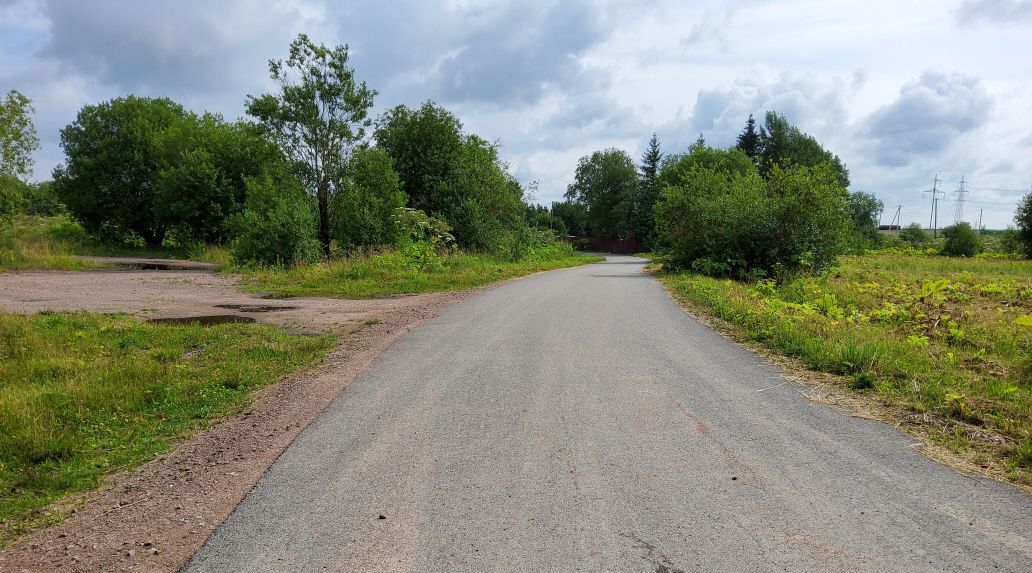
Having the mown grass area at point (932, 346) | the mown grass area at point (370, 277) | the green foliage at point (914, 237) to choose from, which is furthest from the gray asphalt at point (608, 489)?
the green foliage at point (914, 237)

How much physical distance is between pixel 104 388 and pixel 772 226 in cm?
2103

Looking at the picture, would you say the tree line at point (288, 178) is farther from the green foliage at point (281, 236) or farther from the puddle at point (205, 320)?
the puddle at point (205, 320)

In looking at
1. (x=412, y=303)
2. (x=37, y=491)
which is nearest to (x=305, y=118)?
(x=412, y=303)

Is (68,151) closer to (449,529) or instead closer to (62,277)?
(62,277)

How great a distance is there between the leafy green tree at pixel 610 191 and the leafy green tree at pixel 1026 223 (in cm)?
4292

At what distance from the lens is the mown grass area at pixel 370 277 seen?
17203mm

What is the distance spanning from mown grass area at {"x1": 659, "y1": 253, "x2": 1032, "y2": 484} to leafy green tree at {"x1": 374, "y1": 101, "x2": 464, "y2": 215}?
21.1 metres

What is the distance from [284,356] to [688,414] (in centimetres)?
572

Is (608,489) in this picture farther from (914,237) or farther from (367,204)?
(914,237)

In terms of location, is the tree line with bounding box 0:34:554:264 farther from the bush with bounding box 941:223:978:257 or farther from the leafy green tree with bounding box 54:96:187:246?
the bush with bounding box 941:223:978:257

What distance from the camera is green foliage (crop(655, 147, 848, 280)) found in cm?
2067

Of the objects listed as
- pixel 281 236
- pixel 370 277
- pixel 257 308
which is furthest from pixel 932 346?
pixel 281 236

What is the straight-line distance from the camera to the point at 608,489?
3791mm

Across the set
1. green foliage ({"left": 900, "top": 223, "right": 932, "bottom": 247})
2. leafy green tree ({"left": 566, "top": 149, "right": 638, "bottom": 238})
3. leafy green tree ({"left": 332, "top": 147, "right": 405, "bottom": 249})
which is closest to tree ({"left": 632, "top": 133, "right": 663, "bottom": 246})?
leafy green tree ({"left": 566, "top": 149, "right": 638, "bottom": 238})
